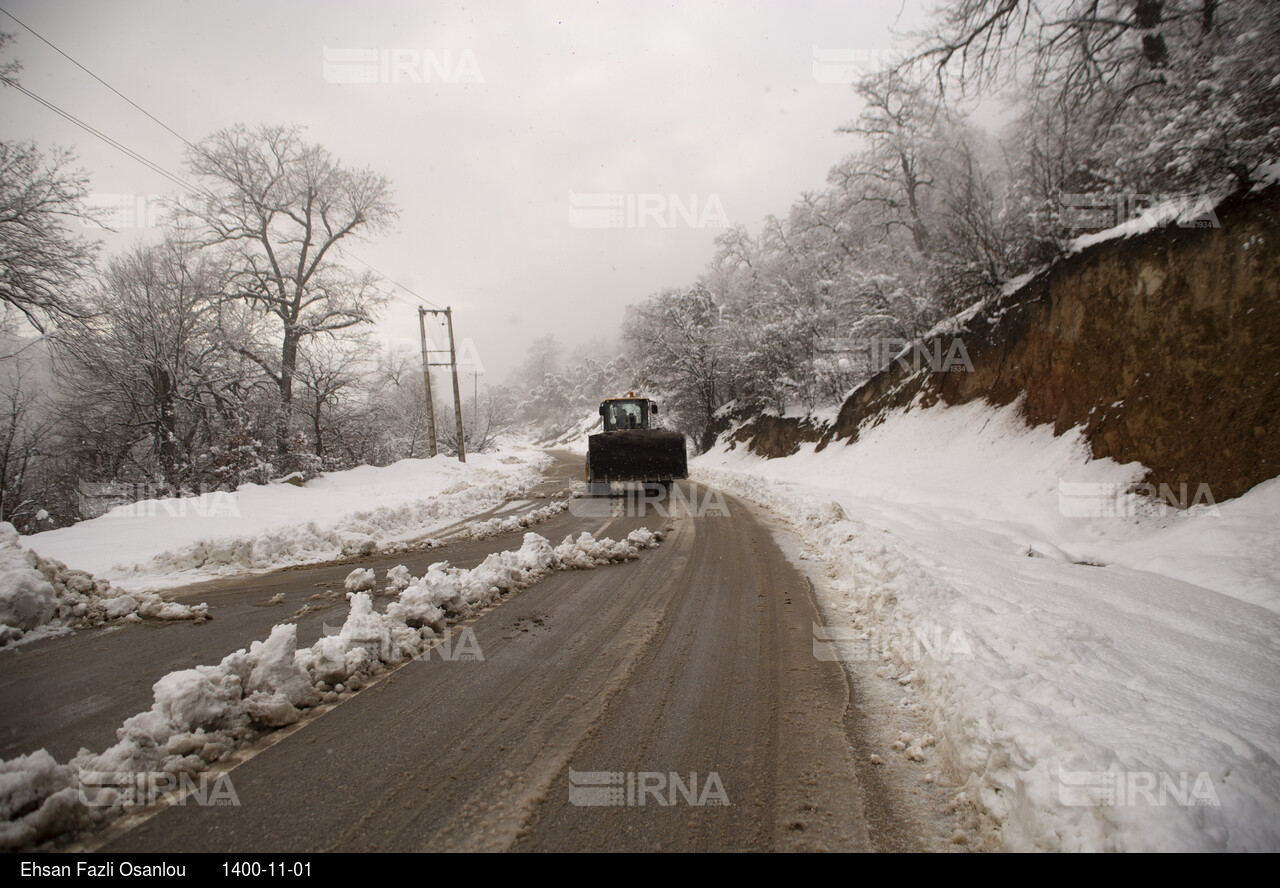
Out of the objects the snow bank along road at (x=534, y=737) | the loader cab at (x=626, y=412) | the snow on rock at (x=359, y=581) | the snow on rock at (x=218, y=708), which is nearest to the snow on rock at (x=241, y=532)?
the snow on rock at (x=359, y=581)

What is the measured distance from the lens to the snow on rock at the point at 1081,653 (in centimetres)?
171

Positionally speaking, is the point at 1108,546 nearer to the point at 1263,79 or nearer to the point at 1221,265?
the point at 1221,265

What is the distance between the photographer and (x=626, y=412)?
17.0 m

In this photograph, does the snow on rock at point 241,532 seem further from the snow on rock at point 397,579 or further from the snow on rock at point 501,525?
the snow on rock at point 397,579

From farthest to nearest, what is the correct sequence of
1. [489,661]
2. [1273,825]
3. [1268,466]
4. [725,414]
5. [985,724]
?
[725,414]
[1268,466]
[489,661]
[985,724]
[1273,825]

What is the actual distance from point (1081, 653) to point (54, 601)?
7772 millimetres

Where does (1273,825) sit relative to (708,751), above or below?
above

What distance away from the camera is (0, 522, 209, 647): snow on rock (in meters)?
3.82

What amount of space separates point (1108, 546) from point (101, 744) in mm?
9107

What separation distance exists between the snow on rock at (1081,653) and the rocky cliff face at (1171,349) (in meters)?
0.58

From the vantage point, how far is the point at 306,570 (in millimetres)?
5992

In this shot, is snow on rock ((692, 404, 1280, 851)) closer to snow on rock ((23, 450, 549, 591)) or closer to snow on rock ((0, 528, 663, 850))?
snow on rock ((0, 528, 663, 850))

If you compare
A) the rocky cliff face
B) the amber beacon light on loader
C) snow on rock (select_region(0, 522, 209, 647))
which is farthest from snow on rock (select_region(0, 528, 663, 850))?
the amber beacon light on loader

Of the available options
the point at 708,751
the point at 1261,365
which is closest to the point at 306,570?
the point at 708,751
